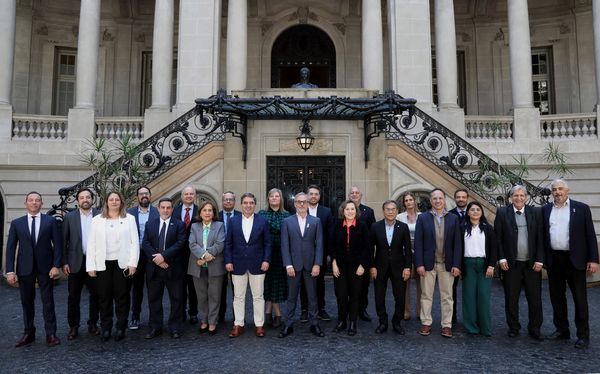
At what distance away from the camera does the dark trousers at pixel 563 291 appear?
18.8ft

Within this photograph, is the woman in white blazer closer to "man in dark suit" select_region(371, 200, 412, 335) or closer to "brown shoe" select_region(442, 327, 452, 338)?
"man in dark suit" select_region(371, 200, 412, 335)

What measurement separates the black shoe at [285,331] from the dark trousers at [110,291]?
2.13 m

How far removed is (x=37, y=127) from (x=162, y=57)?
495 cm

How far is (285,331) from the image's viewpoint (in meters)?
6.07

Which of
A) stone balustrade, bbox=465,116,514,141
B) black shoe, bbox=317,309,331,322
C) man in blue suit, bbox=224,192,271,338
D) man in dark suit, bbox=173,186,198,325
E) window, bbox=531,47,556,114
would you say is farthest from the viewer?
window, bbox=531,47,556,114

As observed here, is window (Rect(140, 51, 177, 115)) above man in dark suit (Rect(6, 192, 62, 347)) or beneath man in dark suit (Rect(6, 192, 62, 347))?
above

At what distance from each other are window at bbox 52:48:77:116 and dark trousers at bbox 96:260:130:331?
54.6 feet

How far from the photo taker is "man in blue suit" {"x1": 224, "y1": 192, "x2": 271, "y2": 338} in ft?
19.9

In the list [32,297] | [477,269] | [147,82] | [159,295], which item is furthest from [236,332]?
[147,82]

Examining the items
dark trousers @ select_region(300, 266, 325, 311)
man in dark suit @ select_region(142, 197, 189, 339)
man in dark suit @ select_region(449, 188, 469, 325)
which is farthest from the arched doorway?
man in dark suit @ select_region(142, 197, 189, 339)

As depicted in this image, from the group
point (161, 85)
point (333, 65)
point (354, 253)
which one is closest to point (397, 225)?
point (354, 253)

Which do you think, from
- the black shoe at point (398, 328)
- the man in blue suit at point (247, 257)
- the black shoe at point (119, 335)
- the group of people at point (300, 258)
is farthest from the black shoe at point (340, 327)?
the black shoe at point (119, 335)

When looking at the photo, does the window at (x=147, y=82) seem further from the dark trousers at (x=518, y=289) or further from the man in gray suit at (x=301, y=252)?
the dark trousers at (x=518, y=289)

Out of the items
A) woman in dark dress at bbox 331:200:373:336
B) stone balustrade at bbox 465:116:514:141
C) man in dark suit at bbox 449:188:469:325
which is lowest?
woman in dark dress at bbox 331:200:373:336
